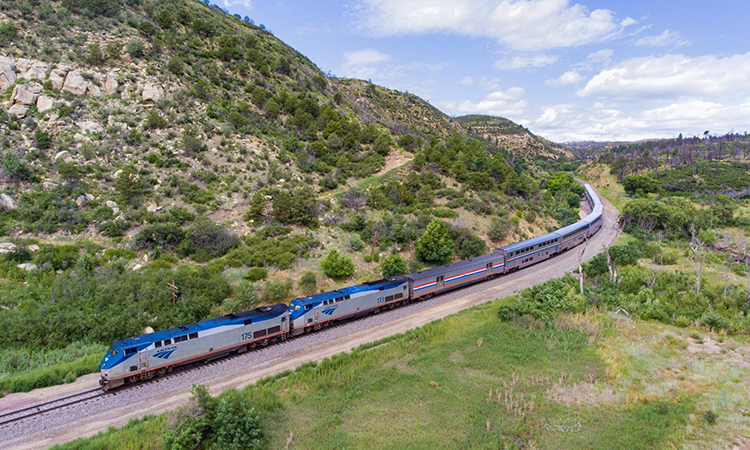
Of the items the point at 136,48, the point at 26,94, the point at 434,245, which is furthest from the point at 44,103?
the point at 434,245

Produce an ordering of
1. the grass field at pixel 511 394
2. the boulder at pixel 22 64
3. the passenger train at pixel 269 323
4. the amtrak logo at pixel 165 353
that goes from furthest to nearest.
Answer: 1. the boulder at pixel 22 64
2. the amtrak logo at pixel 165 353
3. the passenger train at pixel 269 323
4. the grass field at pixel 511 394

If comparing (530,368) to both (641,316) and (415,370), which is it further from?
(641,316)

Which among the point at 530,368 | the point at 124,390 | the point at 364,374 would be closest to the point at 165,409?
the point at 124,390

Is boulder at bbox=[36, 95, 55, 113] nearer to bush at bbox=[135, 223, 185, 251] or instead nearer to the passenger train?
bush at bbox=[135, 223, 185, 251]

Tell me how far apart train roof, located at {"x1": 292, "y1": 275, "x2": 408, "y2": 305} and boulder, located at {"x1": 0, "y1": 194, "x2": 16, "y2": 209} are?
30194 millimetres

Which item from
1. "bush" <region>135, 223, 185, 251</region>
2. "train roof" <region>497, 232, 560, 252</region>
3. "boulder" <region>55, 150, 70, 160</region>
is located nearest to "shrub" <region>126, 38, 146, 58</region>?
"boulder" <region>55, 150, 70, 160</region>

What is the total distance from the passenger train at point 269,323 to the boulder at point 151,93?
1608 inches

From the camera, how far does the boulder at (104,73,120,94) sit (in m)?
46.4

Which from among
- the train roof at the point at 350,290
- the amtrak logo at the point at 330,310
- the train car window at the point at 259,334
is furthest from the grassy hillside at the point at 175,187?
the amtrak logo at the point at 330,310

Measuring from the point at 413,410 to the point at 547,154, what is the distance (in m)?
208

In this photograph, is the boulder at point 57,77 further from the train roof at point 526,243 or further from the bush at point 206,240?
the train roof at point 526,243

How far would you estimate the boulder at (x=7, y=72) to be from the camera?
41219 mm

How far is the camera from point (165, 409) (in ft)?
54.4

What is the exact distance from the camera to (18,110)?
131ft
